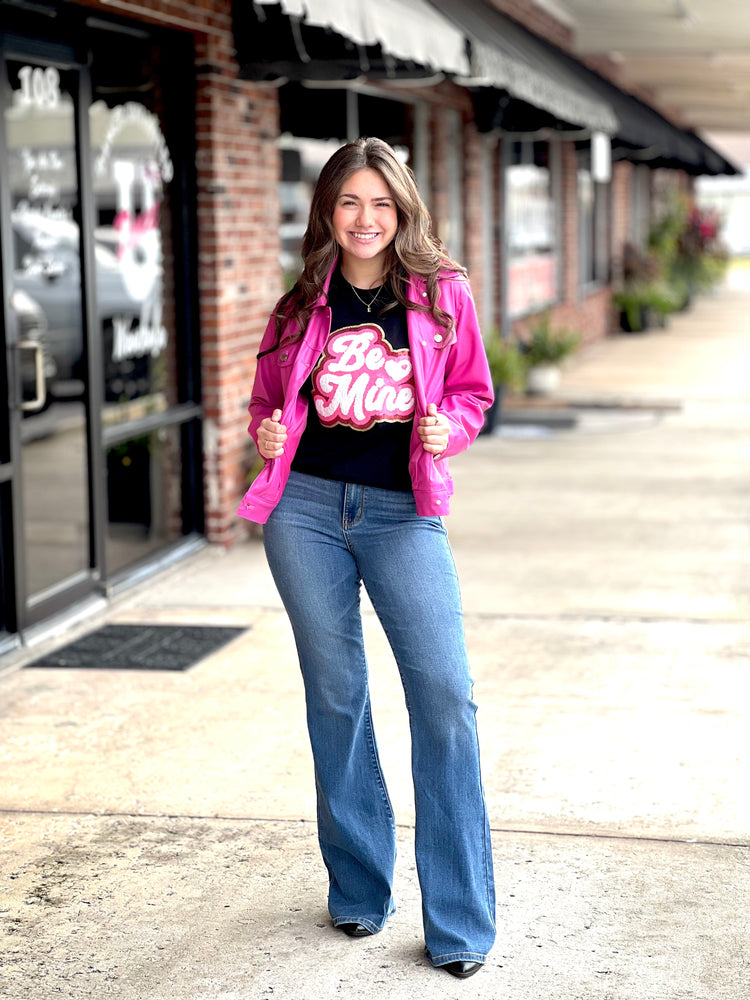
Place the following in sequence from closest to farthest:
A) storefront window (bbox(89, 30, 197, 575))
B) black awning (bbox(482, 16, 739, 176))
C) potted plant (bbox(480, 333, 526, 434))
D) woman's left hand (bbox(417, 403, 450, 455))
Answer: woman's left hand (bbox(417, 403, 450, 455)) < storefront window (bbox(89, 30, 197, 575)) < potted plant (bbox(480, 333, 526, 434)) < black awning (bbox(482, 16, 739, 176))

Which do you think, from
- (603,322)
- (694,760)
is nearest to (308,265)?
(694,760)

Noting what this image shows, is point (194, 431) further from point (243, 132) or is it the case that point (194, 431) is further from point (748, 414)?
point (748, 414)

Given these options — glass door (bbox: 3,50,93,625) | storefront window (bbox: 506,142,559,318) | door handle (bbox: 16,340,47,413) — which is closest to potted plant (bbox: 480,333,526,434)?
storefront window (bbox: 506,142,559,318)

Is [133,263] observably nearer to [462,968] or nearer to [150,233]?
[150,233]

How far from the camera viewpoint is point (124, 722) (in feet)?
16.9

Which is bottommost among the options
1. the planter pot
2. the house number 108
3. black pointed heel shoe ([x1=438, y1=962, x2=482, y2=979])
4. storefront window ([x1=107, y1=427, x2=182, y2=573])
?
black pointed heel shoe ([x1=438, y1=962, x2=482, y2=979])

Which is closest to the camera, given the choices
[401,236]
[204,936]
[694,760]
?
[401,236]

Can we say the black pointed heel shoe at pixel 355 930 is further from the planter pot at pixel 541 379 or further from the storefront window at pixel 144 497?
the planter pot at pixel 541 379

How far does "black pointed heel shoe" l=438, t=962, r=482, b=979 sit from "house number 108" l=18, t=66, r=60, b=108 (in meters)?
4.30

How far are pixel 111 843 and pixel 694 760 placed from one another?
5.96 feet

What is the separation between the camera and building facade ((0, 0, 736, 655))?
6.30 meters

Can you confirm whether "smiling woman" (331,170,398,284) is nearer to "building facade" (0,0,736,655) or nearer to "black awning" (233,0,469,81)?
"building facade" (0,0,736,655)

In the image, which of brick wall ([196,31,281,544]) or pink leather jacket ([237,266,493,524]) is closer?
pink leather jacket ([237,266,493,524])

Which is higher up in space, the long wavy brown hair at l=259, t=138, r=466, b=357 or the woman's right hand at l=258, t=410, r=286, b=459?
the long wavy brown hair at l=259, t=138, r=466, b=357
